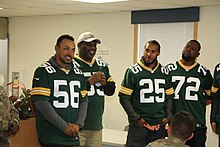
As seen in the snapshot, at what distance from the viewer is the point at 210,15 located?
6.03 metres

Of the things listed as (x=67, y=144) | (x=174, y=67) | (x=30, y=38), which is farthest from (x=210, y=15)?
(x=30, y=38)

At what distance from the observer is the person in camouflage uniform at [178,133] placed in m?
2.84

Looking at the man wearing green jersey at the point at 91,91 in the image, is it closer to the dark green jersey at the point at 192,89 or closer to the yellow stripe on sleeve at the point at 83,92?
the yellow stripe on sleeve at the point at 83,92

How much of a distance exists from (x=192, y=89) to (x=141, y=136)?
699 mm

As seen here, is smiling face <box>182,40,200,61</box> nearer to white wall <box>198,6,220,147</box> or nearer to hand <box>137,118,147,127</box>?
hand <box>137,118,147,127</box>

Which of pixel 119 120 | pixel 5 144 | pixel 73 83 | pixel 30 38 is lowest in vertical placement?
pixel 119 120

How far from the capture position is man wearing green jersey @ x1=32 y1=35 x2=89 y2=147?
11.7ft

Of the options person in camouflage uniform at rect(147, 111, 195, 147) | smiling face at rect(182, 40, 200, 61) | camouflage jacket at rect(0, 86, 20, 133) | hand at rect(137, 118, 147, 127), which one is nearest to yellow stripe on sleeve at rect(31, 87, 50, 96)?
camouflage jacket at rect(0, 86, 20, 133)

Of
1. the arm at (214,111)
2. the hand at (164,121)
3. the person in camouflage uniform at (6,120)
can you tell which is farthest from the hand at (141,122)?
the person in camouflage uniform at (6,120)

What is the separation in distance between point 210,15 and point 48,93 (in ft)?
10.8

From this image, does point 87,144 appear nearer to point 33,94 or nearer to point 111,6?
point 33,94

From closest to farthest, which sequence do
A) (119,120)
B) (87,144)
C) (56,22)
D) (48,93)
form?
1. (48,93)
2. (87,144)
3. (119,120)
4. (56,22)

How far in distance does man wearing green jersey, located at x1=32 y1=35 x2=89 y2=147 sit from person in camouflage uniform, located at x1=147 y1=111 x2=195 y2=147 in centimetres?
96

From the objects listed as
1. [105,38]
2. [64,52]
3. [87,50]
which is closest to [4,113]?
[64,52]
